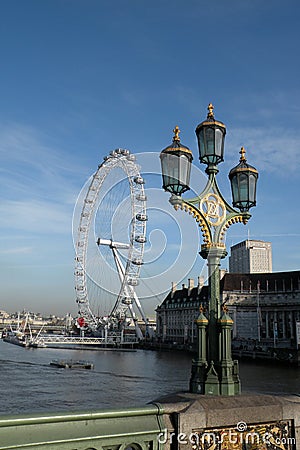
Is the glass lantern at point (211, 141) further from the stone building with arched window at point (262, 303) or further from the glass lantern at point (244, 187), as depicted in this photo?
the stone building with arched window at point (262, 303)

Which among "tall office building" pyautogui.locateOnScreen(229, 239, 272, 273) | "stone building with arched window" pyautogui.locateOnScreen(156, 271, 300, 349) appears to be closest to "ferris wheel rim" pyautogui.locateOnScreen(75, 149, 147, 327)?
"stone building with arched window" pyautogui.locateOnScreen(156, 271, 300, 349)

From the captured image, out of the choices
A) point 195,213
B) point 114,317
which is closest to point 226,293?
point 114,317

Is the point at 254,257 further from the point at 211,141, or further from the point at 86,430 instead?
the point at 86,430

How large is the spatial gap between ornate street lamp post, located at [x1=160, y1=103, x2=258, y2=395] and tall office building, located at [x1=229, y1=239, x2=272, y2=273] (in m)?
156

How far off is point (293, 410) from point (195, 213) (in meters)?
3.46

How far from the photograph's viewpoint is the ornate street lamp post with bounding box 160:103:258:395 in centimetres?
682

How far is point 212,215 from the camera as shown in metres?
7.98

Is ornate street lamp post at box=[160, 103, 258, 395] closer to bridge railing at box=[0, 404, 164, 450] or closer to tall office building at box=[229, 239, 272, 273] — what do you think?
bridge railing at box=[0, 404, 164, 450]

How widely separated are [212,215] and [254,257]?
160m

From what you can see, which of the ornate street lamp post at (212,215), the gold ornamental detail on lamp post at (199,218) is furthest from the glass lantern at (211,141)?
the gold ornamental detail on lamp post at (199,218)

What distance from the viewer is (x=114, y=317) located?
73875mm

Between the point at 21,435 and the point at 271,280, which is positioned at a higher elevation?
the point at 271,280

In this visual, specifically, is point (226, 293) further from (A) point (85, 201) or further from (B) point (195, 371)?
(B) point (195, 371)

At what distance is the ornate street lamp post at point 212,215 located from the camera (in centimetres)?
682
